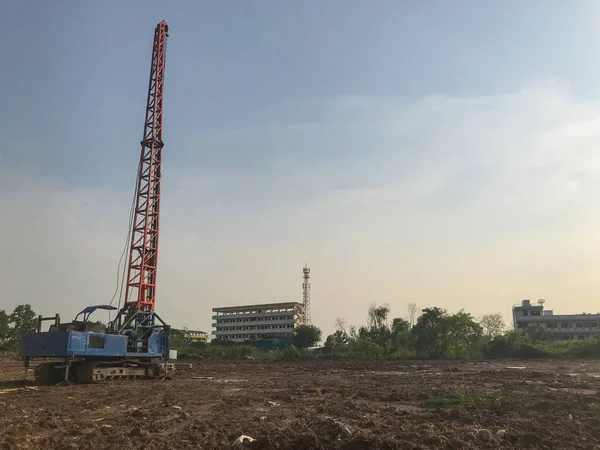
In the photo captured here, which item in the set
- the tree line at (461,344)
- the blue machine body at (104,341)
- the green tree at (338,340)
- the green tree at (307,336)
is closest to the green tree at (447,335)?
the tree line at (461,344)

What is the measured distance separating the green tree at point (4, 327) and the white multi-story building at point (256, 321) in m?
56.1

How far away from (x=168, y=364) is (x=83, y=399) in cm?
929

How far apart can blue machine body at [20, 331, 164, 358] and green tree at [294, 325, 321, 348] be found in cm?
6875

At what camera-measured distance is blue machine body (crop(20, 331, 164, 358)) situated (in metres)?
16.7

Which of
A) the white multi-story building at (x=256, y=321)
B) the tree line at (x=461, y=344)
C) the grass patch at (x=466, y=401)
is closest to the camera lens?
the grass patch at (x=466, y=401)

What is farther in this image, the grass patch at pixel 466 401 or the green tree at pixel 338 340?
the green tree at pixel 338 340

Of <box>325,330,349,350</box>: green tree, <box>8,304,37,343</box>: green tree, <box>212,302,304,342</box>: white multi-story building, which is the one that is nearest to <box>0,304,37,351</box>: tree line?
<box>8,304,37,343</box>: green tree

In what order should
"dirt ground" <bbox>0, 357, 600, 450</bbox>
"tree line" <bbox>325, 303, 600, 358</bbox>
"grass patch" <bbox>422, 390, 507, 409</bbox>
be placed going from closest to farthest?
"dirt ground" <bbox>0, 357, 600, 450</bbox>
"grass patch" <bbox>422, 390, 507, 409</bbox>
"tree line" <bbox>325, 303, 600, 358</bbox>

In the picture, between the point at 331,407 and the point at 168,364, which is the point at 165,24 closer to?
the point at 168,364

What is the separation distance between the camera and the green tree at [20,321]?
174ft

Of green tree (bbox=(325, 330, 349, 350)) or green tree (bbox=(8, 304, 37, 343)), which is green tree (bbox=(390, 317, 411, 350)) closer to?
green tree (bbox=(325, 330, 349, 350))

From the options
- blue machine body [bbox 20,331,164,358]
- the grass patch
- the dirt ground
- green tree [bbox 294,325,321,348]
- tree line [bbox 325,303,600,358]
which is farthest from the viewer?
green tree [bbox 294,325,321,348]

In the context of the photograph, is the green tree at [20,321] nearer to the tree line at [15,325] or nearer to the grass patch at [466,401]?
the tree line at [15,325]

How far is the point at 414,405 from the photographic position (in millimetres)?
11273
